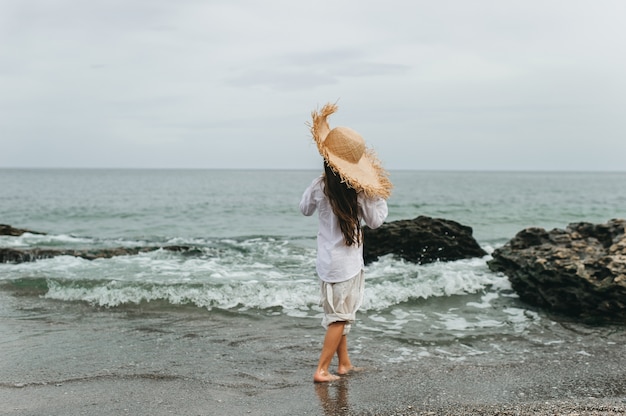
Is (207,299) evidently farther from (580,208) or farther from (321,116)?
(580,208)

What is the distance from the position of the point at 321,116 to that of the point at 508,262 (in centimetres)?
578

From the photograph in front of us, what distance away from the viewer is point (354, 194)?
4.76 meters

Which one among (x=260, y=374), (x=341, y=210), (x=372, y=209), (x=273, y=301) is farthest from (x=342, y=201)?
(x=273, y=301)

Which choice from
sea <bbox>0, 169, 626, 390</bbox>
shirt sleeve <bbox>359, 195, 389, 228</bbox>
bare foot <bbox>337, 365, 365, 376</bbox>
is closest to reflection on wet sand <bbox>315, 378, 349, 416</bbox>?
bare foot <bbox>337, 365, 365, 376</bbox>

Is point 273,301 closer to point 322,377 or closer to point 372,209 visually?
point 322,377

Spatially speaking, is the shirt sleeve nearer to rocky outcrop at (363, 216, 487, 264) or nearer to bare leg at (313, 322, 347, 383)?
bare leg at (313, 322, 347, 383)

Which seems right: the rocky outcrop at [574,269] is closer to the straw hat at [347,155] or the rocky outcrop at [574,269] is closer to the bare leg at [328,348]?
the bare leg at [328,348]

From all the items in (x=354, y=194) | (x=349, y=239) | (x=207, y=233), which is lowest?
(x=207, y=233)

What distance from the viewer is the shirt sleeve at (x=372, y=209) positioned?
15.7ft

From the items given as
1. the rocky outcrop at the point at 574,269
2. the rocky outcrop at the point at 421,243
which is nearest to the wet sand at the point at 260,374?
the rocky outcrop at the point at 574,269

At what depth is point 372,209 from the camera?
4812 mm

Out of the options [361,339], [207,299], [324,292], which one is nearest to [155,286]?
[207,299]

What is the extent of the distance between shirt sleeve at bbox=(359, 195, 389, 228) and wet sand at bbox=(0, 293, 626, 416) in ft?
4.58

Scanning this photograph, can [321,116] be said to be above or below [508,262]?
above
